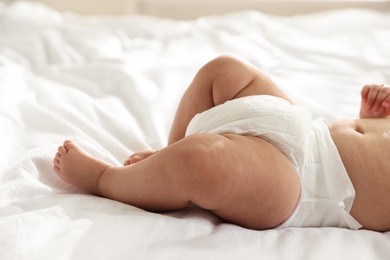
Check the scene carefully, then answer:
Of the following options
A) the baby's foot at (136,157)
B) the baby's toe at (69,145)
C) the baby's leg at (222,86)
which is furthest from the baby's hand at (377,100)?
the baby's toe at (69,145)

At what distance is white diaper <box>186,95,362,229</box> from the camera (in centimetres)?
89

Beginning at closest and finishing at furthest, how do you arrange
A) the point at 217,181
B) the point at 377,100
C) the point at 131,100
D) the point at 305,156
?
the point at 217,181 < the point at 305,156 < the point at 377,100 < the point at 131,100

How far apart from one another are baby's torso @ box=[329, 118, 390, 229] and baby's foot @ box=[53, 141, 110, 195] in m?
0.39

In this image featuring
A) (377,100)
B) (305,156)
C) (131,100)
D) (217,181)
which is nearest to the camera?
(217,181)

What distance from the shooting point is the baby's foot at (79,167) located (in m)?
0.91

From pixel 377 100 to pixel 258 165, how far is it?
1.11 ft

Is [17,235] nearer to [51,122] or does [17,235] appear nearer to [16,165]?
[16,165]

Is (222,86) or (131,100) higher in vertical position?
(222,86)

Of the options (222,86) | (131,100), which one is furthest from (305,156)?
(131,100)

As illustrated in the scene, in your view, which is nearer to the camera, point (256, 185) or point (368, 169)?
point (256, 185)

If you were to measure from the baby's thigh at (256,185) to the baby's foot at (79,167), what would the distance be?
21cm

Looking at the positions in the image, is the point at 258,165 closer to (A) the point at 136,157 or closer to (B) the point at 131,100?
(A) the point at 136,157

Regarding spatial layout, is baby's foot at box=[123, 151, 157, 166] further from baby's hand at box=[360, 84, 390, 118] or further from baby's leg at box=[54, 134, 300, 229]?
baby's hand at box=[360, 84, 390, 118]

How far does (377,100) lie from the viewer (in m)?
1.05
